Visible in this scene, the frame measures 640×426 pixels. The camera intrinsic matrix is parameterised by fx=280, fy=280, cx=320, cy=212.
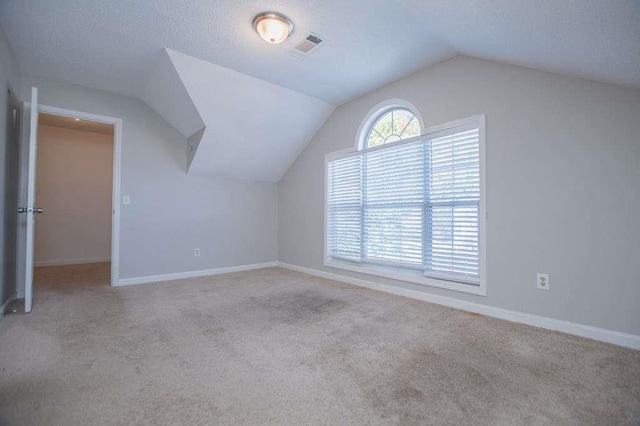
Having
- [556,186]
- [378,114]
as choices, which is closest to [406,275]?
[556,186]

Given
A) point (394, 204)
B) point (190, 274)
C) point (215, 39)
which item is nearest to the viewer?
point (215, 39)

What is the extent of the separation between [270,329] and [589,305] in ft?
7.95

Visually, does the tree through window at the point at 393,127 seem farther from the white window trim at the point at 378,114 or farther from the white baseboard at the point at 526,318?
the white baseboard at the point at 526,318

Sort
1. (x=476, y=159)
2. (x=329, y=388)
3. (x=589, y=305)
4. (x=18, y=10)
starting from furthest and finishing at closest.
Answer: (x=476, y=159), (x=18, y=10), (x=589, y=305), (x=329, y=388)

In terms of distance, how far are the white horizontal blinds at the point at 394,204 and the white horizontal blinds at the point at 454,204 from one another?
0.46 ft

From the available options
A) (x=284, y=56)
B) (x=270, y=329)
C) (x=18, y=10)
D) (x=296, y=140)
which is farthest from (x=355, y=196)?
(x=18, y=10)

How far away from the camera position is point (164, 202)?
160 inches

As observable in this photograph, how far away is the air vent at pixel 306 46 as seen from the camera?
2547 millimetres

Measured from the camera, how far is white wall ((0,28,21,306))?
2514mm

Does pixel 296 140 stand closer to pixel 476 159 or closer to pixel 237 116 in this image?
pixel 237 116

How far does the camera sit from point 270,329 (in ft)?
7.44

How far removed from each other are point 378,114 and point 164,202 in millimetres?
3248

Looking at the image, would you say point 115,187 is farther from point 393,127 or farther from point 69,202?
point 393,127

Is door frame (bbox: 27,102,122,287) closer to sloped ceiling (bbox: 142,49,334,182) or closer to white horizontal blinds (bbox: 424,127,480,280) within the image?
sloped ceiling (bbox: 142,49,334,182)
